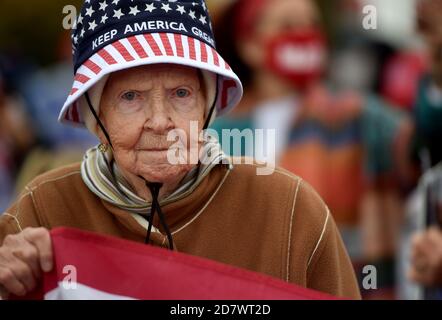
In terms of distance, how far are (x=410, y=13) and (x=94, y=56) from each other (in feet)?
24.4

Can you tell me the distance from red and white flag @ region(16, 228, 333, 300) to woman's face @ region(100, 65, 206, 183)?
0.36 m

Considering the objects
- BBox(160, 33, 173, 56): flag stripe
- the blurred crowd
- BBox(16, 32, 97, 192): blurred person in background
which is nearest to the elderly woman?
BBox(160, 33, 173, 56): flag stripe

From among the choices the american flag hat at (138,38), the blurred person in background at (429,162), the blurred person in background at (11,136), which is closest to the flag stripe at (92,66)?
the american flag hat at (138,38)

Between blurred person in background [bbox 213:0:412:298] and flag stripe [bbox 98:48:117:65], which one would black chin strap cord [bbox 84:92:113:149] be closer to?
flag stripe [bbox 98:48:117:65]

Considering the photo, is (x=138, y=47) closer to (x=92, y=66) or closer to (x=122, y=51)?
(x=122, y=51)

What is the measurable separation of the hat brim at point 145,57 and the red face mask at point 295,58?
14.1 feet

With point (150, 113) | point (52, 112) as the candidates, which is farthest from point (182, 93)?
point (52, 112)

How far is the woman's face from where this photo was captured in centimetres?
409

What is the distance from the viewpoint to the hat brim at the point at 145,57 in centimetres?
402

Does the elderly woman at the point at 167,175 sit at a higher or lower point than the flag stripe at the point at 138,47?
lower

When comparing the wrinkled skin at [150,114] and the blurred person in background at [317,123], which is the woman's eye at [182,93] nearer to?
the wrinkled skin at [150,114]
